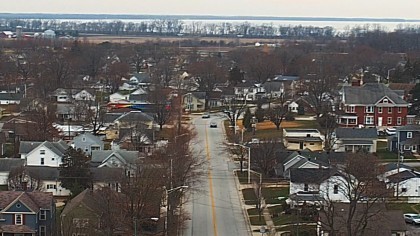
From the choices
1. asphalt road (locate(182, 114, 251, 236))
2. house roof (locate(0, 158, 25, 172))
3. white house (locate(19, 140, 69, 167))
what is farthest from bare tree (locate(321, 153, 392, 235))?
house roof (locate(0, 158, 25, 172))

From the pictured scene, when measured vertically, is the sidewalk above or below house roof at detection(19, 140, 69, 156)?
below

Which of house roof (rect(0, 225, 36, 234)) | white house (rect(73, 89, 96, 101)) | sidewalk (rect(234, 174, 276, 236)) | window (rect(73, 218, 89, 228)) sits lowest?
sidewalk (rect(234, 174, 276, 236))

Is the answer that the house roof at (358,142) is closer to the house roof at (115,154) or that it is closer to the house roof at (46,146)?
the house roof at (115,154)

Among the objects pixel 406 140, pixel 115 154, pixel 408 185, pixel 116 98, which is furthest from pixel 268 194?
pixel 116 98

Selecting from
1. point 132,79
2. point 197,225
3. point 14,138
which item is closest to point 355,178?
point 197,225

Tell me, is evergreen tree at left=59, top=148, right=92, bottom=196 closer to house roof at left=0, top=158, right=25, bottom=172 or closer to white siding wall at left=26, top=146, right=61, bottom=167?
house roof at left=0, top=158, right=25, bottom=172

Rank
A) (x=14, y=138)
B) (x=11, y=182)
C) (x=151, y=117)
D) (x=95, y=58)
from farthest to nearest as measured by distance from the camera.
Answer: (x=95, y=58) → (x=151, y=117) → (x=14, y=138) → (x=11, y=182)

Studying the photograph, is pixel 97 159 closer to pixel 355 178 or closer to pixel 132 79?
pixel 355 178

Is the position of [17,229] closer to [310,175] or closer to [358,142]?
[310,175]
